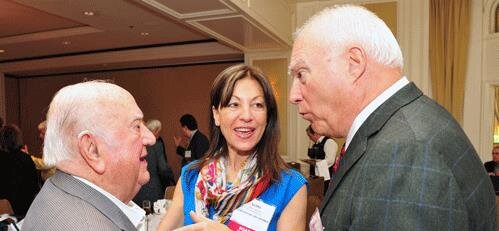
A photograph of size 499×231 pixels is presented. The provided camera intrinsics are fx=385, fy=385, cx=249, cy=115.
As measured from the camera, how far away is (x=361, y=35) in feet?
2.78

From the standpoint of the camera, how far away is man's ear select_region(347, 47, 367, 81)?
0.85 metres

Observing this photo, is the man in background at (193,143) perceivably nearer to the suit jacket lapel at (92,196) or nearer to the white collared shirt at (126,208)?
the white collared shirt at (126,208)

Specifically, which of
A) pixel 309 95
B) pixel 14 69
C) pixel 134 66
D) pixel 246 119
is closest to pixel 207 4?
pixel 246 119

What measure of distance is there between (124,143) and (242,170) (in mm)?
526

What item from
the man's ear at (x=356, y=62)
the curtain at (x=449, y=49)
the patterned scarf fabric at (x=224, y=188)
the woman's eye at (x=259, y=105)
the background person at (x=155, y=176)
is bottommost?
the background person at (x=155, y=176)

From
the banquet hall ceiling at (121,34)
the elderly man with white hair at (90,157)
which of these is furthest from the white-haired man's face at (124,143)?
the banquet hall ceiling at (121,34)

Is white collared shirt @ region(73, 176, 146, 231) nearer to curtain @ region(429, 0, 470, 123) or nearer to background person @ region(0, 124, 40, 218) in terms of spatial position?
background person @ region(0, 124, 40, 218)

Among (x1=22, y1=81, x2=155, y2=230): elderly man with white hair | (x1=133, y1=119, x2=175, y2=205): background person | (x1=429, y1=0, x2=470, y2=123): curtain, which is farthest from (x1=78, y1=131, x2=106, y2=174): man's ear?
(x1=429, y1=0, x2=470, y2=123): curtain

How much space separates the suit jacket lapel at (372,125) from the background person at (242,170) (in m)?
0.46

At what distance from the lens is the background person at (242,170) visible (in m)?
1.30

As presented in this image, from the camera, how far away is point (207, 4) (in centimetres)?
401

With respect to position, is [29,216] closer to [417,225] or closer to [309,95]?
[309,95]

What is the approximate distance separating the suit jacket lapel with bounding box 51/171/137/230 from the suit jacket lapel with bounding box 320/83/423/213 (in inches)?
19.1

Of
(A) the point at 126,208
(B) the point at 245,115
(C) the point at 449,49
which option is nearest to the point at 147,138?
(A) the point at 126,208
